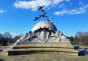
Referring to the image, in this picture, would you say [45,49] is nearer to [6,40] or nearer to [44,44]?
[44,44]

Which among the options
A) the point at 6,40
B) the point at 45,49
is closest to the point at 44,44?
the point at 45,49

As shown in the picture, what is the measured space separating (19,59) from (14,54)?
1918 millimetres

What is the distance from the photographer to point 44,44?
38.4ft

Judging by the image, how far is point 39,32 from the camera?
13211mm

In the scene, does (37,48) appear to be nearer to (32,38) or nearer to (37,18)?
(32,38)

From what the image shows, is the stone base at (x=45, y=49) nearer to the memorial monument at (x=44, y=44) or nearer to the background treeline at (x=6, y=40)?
the memorial monument at (x=44, y=44)

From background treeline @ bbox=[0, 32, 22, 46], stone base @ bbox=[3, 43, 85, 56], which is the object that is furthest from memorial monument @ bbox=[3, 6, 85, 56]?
background treeline @ bbox=[0, 32, 22, 46]

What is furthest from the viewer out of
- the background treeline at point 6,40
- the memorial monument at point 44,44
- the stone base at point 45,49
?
the background treeline at point 6,40

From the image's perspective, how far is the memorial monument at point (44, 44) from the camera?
10594mm

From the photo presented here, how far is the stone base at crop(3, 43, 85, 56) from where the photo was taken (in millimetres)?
10461

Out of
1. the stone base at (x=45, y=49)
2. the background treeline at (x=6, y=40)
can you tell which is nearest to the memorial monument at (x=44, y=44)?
the stone base at (x=45, y=49)

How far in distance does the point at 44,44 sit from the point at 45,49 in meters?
0.92

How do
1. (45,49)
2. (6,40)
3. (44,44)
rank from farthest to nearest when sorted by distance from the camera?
(6,40)
(44,44)
(45,49)

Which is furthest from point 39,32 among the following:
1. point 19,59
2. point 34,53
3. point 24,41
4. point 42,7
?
point 19,59
